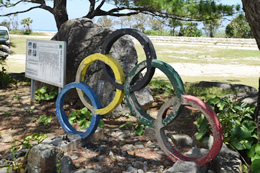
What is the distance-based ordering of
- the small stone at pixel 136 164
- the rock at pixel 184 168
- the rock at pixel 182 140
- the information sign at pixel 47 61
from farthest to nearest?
the information sign at pixel 47 61
the rock at pixel 182 140
the small stone at pixel 136 164
the rock at pixel 184 168

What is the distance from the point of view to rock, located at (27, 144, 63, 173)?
3039mm

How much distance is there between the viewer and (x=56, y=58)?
547 centimetres

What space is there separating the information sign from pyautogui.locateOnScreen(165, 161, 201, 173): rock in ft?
10.0

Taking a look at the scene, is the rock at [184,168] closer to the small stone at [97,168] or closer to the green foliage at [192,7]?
the small stone at [97,168]

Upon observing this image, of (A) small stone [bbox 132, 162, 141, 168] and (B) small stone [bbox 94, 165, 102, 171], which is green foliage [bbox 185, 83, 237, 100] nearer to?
(A) small stone [bbox 132, 162, 141, 168]

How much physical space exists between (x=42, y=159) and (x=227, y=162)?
1904 mm

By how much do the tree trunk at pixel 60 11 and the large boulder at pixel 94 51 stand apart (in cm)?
161

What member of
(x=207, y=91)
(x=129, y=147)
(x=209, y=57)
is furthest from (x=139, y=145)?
(x=209, y=57)

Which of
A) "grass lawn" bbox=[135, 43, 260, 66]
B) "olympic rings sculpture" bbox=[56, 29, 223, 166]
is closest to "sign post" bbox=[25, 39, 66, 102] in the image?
"olympic rings sculpture" bbox=[56, 29, 223, 166]

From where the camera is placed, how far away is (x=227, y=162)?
9.74 feet

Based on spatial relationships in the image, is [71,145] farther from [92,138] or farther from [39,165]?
[39,165]

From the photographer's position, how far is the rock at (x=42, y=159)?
9.97 ft

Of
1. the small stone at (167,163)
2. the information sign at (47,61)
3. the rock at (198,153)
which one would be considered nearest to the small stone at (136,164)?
the small stone at (167,163)

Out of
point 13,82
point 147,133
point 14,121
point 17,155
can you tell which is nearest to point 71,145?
point 17,155
